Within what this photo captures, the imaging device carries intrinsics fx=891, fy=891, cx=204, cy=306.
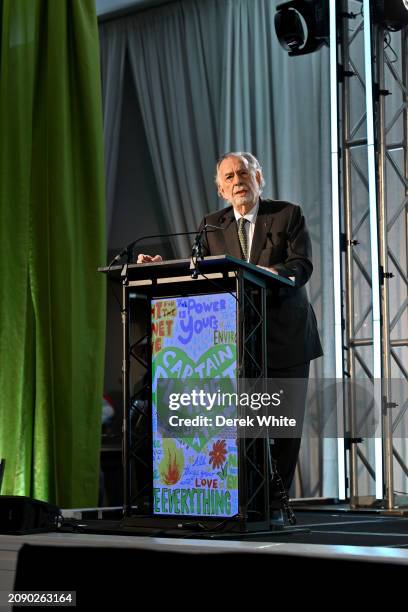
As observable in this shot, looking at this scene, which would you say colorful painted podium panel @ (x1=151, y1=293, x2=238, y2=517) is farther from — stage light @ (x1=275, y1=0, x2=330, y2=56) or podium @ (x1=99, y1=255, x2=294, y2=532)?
stage light @ (x1=275, y1=0, x2=330, y2=56)

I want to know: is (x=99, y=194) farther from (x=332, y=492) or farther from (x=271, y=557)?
(x=271, y=557)

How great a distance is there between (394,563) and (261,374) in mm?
1070

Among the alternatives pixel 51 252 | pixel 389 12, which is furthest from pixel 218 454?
pixel 389 12

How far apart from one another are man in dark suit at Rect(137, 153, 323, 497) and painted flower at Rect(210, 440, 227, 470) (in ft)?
1.42

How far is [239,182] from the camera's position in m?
3.14

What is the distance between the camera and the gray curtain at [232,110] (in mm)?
5629

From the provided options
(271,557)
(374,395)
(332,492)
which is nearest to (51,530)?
(271,557)

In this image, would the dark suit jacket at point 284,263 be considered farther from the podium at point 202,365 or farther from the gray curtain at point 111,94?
the gray curtain at point 111,94

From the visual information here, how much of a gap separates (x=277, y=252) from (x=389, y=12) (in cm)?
213

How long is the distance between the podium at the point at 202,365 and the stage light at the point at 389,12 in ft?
7.60

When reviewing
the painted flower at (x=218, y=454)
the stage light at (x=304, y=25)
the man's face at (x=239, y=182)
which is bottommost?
the painted flower at (x=218, y=454)

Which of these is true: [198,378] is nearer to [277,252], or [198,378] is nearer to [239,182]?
[277,252]

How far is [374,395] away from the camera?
4.72 m

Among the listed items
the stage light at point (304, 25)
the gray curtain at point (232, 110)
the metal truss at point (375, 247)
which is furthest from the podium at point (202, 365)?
the gray curtain at point (232, 110)
